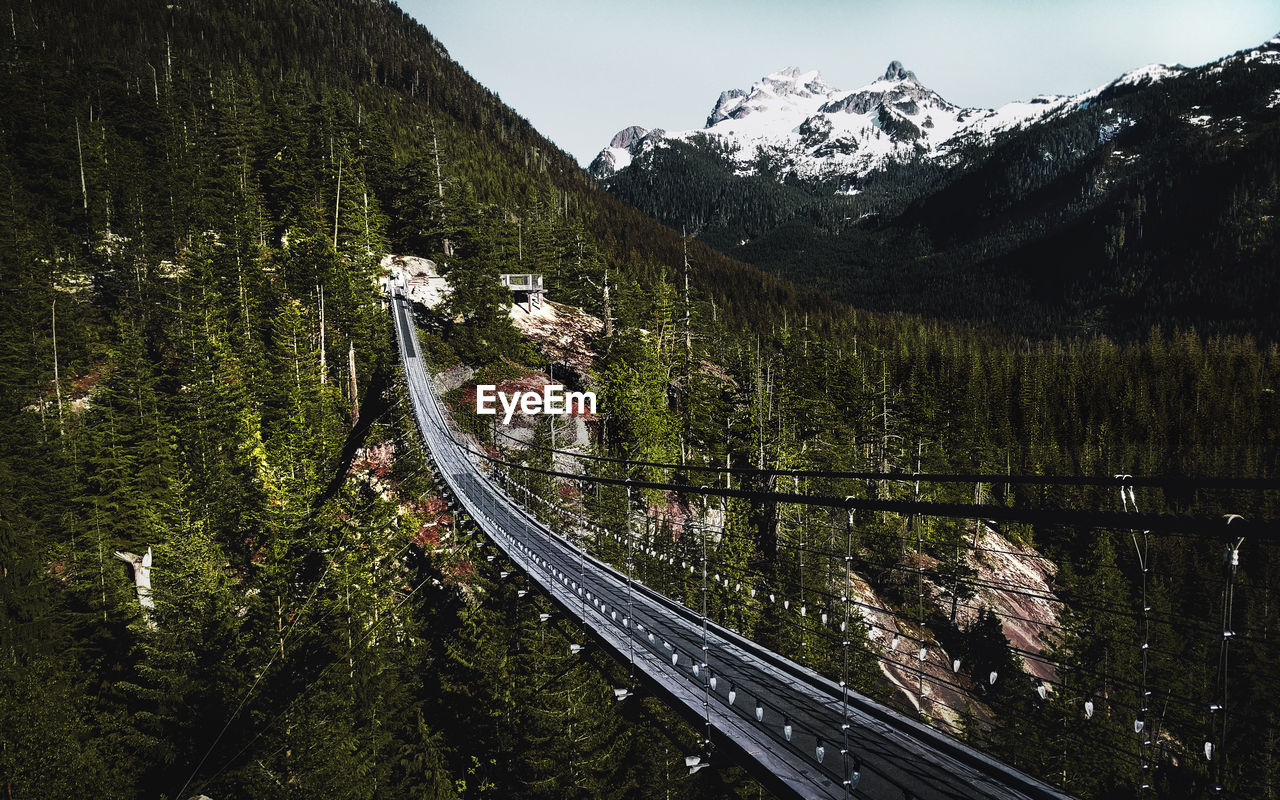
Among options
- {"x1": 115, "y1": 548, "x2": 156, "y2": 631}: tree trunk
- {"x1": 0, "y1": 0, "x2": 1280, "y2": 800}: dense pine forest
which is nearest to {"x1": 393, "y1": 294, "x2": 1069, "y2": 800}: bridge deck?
{"x1": 0, "y1": 0, "x2": 1280, "y2": 800}: dense pine forest

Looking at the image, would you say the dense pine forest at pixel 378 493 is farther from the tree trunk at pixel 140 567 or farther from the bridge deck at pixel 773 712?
the bridge deck at pixel 773 712

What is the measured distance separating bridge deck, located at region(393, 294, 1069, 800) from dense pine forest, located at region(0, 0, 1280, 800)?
3.04 ft

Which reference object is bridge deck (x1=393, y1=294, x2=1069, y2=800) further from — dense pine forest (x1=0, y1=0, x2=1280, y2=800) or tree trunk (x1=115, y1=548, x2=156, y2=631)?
tree trunk (x1=115, y1=548, x2=156, y2=631)

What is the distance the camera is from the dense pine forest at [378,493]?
20.0 m

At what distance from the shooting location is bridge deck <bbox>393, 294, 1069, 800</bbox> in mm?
6312

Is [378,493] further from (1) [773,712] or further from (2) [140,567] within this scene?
(1) [773,712]

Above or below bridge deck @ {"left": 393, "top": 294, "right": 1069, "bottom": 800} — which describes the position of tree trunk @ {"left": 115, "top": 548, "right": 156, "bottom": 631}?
below

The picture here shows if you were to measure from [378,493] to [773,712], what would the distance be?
2327 centimetres

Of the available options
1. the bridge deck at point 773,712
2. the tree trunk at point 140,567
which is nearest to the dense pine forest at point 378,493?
the tree trunk at point 140,567

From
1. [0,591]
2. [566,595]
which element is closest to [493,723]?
[566,595]

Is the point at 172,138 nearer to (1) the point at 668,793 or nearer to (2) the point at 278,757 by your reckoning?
(2) the point at 278,757

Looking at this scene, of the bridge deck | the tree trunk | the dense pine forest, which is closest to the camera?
the bridge deck

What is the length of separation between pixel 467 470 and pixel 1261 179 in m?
264

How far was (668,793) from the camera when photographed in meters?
23.4
